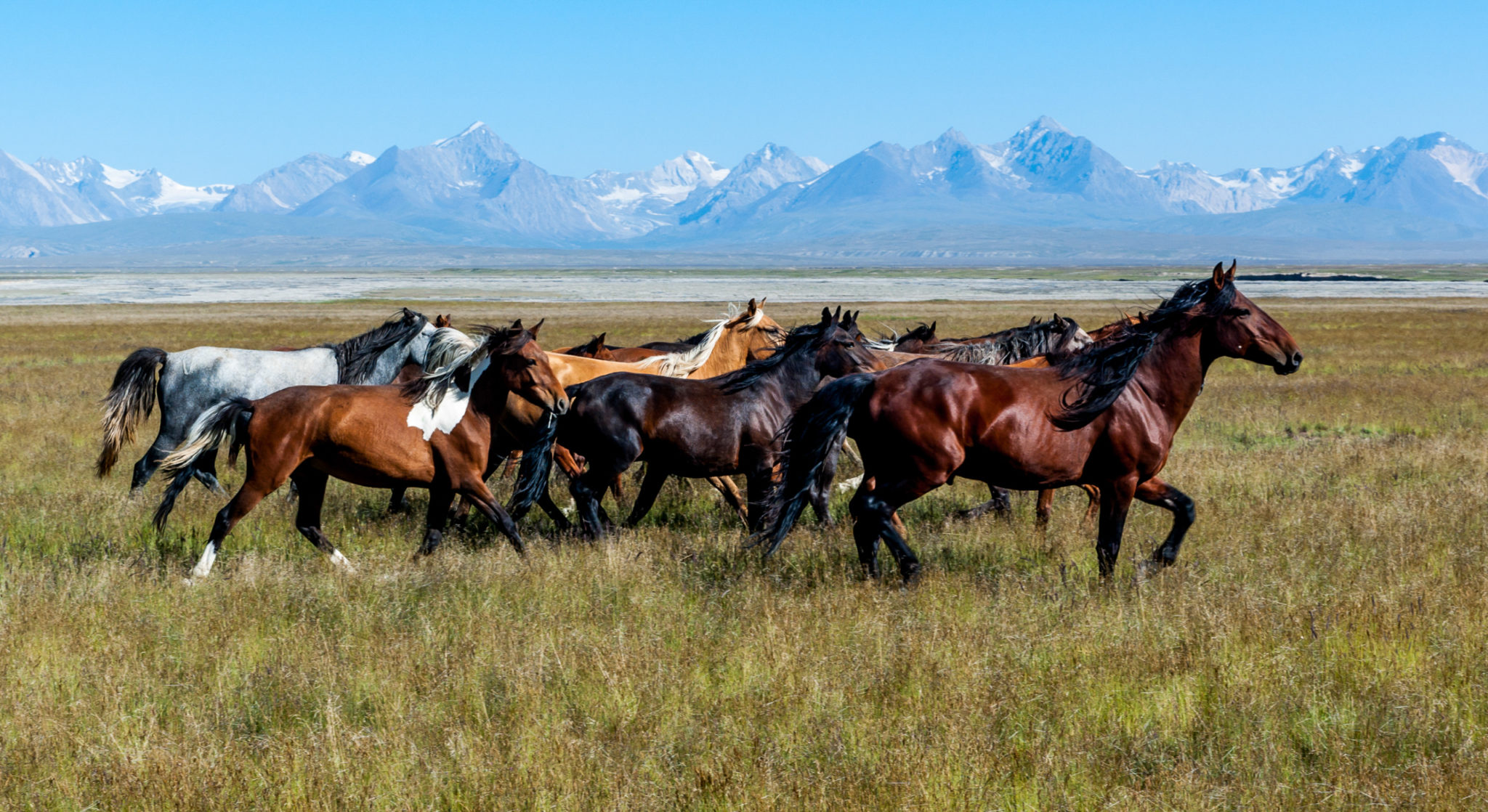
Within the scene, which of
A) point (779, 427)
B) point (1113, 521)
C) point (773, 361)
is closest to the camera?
point (1113, 521)

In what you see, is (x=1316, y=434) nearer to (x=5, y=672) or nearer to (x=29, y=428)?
(x=5, y=672)

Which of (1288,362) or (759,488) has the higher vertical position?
(1288,362)

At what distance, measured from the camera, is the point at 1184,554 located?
811cm

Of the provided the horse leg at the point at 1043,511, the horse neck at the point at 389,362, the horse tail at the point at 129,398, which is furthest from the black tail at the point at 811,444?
the horse tail at the point at 129,398

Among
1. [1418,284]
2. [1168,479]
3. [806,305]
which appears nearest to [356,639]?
[1168,479]

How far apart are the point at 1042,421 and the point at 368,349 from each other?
6653 millimetres

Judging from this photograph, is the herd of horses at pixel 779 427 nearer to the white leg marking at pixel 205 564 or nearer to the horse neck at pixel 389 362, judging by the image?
the white leg marking at pixel 205 564

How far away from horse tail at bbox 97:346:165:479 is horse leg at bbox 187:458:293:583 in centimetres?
351

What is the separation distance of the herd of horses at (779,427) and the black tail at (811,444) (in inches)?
0.5

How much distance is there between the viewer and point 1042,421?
23.2 feet

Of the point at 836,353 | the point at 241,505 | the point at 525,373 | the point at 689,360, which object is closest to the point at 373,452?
the point at 241,505

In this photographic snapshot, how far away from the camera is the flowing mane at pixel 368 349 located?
36.1 ft

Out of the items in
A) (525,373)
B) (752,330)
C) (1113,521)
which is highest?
(752,330)

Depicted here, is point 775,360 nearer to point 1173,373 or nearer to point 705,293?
point 1173,373
